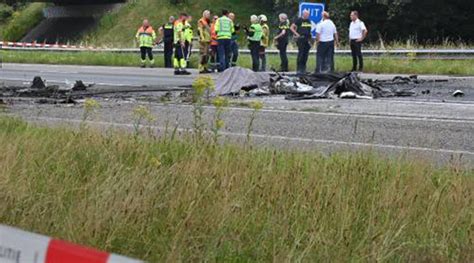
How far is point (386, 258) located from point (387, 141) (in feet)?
18.6

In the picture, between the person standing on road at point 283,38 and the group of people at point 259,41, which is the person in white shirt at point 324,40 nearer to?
the group of people at point 259,41

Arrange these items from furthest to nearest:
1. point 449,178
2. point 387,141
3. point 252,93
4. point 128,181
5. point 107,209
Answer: point 252,93
point 387,141
point 449,178
point 128,181
point 107,209

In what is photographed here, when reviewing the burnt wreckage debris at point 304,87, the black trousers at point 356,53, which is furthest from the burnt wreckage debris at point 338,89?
the black trousers at point 356,53

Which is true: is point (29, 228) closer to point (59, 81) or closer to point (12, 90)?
point (12, 90)

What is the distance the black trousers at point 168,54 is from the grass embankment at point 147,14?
72.1 ft

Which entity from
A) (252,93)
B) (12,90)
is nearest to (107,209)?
(252,93)

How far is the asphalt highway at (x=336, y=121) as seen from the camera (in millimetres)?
8977

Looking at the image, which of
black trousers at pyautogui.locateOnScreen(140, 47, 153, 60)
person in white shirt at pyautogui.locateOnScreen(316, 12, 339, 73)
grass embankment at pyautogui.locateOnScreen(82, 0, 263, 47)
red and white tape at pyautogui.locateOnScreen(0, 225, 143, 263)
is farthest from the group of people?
grass embankment at pyautogui.locateOnScreen(82, 0, 263, 47)

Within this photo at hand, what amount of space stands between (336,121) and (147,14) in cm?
4349

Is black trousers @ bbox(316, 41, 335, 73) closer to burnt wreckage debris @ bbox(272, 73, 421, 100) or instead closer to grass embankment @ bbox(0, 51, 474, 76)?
grass embankment @ bbox(0, 51, 474, 76)

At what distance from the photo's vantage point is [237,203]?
486 cm

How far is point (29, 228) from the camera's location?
15.2 feet

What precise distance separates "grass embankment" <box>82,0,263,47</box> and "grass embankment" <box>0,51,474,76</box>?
14172 millimetres

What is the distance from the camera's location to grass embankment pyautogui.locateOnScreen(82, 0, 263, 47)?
51594 mm
